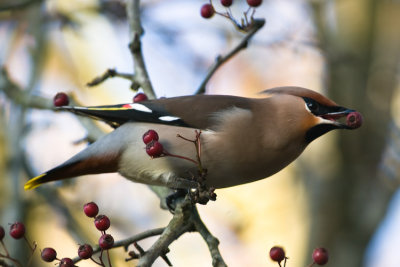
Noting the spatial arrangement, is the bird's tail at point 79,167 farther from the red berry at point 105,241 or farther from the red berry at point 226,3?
the red berry at point 226,3

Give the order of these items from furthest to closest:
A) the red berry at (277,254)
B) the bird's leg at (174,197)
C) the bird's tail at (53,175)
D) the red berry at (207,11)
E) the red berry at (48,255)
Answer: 1. the red berry at (207,11)
2. the bird's leg at (174,197)
3. the bird's tail at (53,175)
4. the red berry at (277,254)
5. the red berry at (48,255)

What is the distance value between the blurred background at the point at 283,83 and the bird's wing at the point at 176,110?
7.79 feet

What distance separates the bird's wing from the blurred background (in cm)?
237

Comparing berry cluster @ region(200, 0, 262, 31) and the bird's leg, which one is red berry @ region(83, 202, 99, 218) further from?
berry cluster @ region(200, 0, 262, 31)

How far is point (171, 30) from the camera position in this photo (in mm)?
6141

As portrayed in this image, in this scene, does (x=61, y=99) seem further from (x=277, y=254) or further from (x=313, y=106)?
(x=277, y=254)

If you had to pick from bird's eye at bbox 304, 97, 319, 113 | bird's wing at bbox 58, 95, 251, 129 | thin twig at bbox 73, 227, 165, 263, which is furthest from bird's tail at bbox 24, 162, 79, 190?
bird's eye at bbox 304, 97, 319, 113

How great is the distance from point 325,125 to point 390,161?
12.0ft

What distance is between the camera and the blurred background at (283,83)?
6398 millimetres

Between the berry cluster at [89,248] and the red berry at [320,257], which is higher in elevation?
the berry cluster at [89,248]

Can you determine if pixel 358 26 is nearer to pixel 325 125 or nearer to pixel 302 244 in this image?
pixel 302 244

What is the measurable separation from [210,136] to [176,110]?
0.29m

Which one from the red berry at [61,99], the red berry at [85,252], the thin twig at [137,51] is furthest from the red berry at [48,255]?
the thin twig at [137,51]

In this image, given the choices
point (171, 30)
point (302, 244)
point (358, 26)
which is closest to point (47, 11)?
point (171, 30)
